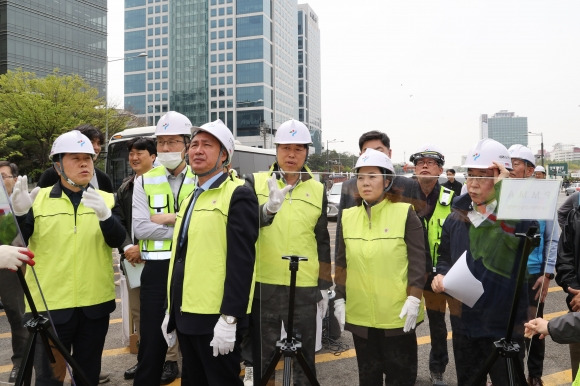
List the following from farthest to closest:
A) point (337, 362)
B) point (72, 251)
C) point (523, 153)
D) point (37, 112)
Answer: point (37, 112) < point (523, 153) < point (337, 362) < point (72, 251)

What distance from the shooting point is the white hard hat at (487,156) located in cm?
257

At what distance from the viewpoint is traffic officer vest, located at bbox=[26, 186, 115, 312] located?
9.02ft

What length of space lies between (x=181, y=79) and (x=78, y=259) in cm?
8450

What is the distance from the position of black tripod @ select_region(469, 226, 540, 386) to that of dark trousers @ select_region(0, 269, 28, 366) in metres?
2.54

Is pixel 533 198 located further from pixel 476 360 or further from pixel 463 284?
pixel 476 360

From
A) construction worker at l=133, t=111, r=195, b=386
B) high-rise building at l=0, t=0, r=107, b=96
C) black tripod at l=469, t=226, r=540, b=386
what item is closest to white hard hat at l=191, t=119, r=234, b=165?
construction worker at l=133, t=111, r=195, b=386

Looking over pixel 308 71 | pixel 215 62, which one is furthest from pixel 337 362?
pixel 308 71

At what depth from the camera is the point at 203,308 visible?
2.40 metres

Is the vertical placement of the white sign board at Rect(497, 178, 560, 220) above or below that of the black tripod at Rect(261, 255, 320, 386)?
above

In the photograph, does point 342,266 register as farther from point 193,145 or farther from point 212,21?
point 212,21

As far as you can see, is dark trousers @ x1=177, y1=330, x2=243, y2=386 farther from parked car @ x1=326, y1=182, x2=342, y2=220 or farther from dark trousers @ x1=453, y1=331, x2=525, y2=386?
dark trousers @ x1=453, y1=331, x2=525, y2=386

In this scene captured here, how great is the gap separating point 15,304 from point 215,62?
82.9m

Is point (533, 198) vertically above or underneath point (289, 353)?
above

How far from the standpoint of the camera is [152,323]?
3062 mm
